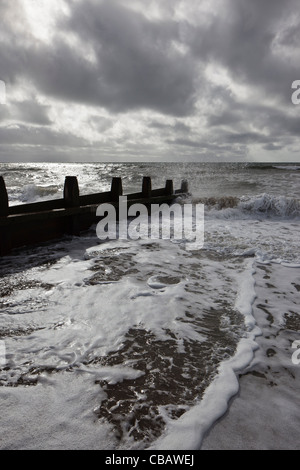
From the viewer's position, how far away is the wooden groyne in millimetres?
5141

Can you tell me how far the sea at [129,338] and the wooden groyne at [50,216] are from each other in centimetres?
31

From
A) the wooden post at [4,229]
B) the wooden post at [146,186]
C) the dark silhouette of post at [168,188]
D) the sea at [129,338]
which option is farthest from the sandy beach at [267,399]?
the dark silhouette of post at [168,188]

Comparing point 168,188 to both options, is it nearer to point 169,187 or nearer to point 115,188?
point 169,187

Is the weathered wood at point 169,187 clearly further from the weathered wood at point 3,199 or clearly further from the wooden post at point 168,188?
the weathered wood at point 3,199

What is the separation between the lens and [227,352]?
2562mm

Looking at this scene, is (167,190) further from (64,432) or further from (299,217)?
(64,432)

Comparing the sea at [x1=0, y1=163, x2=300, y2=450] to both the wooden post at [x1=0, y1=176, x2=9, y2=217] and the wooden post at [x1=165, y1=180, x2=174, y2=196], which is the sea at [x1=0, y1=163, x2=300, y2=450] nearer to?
the wooden post at [x1=0, y1=176, x2=9, y2=217]

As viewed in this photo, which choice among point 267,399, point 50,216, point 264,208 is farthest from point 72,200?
point 264,208

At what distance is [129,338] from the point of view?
2760mm

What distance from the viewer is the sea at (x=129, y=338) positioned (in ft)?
6.05

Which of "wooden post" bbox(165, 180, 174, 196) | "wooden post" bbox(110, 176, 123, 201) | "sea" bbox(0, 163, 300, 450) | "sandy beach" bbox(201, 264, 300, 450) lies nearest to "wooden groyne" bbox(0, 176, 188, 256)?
"wooden post" bbox(110, 176, 123, 201)

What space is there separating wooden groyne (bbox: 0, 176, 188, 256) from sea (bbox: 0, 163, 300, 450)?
31 cm

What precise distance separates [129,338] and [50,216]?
386 centimetres

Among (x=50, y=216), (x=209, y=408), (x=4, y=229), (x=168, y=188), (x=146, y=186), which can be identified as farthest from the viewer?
(x=168, y=188)
